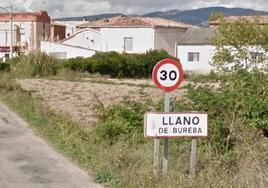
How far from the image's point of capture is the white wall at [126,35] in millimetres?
55281

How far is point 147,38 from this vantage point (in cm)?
5562

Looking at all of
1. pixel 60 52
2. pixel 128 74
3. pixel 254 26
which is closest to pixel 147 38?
pixel 60 52

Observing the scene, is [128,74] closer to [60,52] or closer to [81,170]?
[60,52]

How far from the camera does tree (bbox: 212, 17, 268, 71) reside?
9.72 m

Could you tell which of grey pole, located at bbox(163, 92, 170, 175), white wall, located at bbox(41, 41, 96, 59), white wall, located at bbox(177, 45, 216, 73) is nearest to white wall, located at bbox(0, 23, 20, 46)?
white wall, located at bbox(41, 41, 96, 59)

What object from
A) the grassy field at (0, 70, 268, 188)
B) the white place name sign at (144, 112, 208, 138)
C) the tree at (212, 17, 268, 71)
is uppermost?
the tree at (212, 17, 268, 71)

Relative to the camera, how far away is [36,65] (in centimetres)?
3272

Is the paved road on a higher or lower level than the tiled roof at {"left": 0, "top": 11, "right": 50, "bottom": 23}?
lower

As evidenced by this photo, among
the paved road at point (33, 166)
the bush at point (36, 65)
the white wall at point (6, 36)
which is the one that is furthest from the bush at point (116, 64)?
the white wall at point (6, 36)

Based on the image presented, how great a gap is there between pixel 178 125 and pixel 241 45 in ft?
15.9

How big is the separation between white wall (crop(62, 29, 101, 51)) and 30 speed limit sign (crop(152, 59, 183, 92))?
53318mm

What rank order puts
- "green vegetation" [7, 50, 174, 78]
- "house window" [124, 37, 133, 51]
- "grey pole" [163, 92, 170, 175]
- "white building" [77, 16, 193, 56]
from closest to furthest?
"grey pole" [163, 92, 170, 175] < "green vegetation" [7, 50, 174, 78] < "white building" [77, 16, 193, 56] < "house window" [124, 37, 133, 51]

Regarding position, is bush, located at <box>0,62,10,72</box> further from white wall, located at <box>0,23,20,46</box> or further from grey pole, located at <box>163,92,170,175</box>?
white wall, located at <box>0,23,20,46</box>

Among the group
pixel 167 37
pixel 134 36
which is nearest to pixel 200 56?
pixel 167 37
